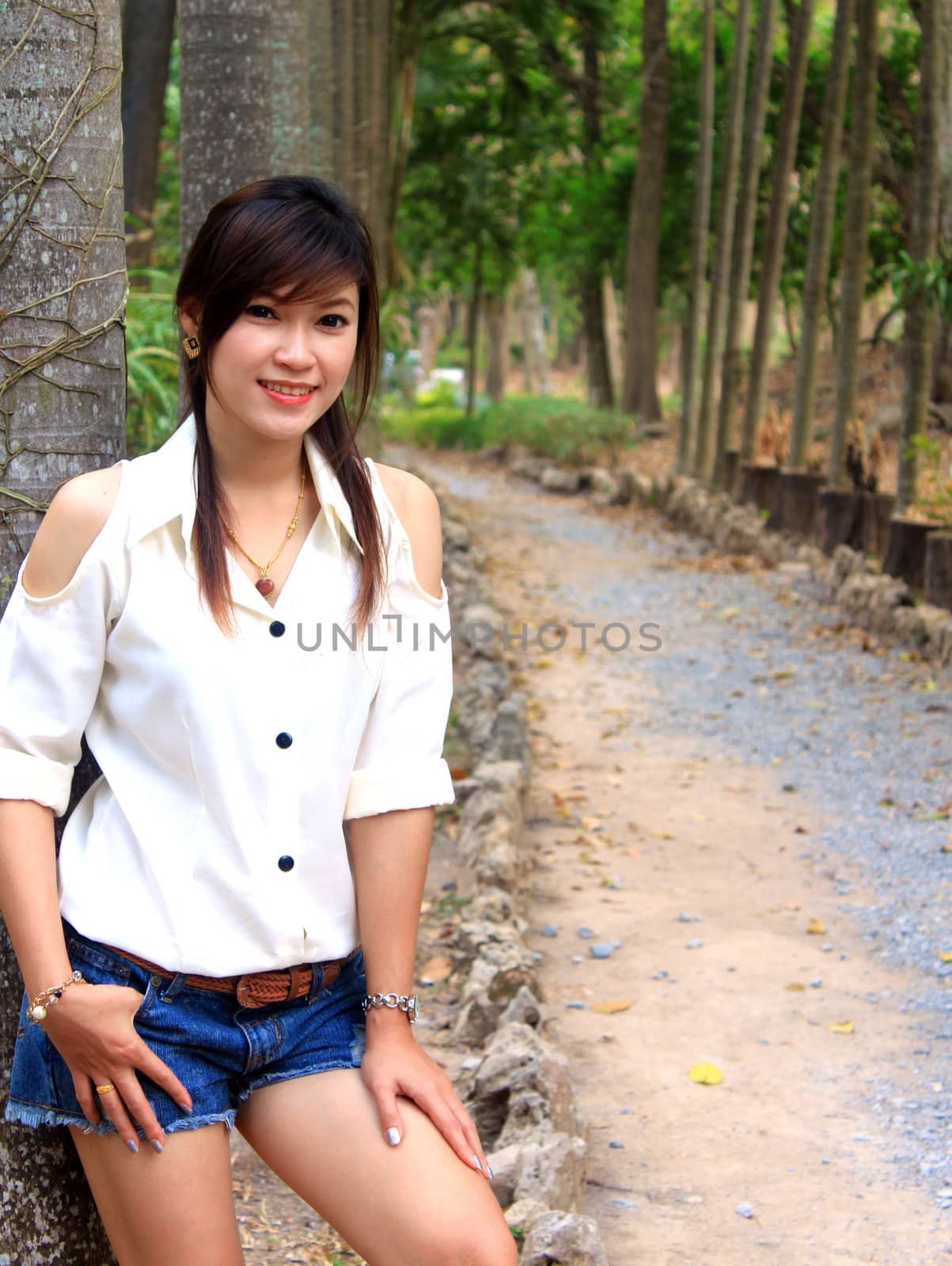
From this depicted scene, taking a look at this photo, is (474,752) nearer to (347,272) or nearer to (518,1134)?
(518,1134)

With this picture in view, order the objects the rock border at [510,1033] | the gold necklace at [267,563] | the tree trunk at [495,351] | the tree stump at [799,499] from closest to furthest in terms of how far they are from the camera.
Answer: the gold necklace at [267,563], the rock border at [510,1033], the tree stump at [799,499], the tree trunk at [495,351]

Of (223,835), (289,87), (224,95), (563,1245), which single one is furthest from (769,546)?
(223,835)

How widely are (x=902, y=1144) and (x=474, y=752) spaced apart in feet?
10.4

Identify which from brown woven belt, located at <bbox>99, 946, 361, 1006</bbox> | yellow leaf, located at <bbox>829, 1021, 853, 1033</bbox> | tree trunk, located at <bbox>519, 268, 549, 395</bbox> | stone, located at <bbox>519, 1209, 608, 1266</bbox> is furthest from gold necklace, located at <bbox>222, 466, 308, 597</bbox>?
tree trunk, located at <bbox>519, 268, 549, 395</bbox>

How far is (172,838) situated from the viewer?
6.48 feet

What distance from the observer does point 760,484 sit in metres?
13.1

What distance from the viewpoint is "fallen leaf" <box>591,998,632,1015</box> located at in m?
4.11

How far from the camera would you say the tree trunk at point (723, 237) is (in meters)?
14.2

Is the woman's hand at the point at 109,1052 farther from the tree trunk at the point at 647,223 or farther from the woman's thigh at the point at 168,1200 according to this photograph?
the tree trunk at the point at 647,223

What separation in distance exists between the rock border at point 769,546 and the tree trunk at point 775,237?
880 millimetres

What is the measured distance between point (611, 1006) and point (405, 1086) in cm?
224

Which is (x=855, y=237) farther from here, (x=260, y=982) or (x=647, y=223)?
(x=260, y=982)

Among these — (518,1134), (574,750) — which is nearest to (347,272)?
(518,1134)

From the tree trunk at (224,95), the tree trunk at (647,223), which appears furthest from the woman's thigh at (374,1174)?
the tree trunk at (647,223)
